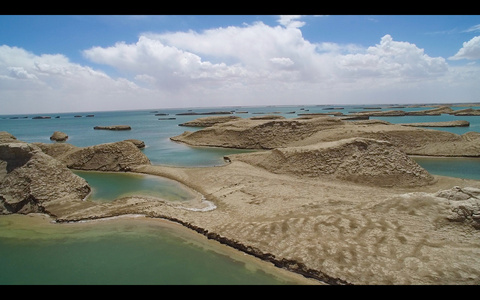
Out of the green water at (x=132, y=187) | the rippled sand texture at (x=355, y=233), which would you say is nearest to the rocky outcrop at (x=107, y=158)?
the green water at (x=132, y=187)

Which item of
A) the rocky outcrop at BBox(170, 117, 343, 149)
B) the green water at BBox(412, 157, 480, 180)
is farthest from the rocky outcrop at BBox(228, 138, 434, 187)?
the rocky outcrop at BBox(170, 117, 343, 149)

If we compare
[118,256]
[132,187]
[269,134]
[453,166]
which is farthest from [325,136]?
[118,256]

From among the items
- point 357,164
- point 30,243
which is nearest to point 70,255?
point 30,243

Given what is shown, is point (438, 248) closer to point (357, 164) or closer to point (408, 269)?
point (408, 269)

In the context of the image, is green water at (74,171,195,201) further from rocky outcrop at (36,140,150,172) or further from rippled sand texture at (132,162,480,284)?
rippled sand texture at (132,162,480,284)

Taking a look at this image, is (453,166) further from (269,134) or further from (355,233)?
(269,134)

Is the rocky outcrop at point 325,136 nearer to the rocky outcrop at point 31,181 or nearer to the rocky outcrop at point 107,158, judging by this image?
the rocky outcrop at point 107,158
